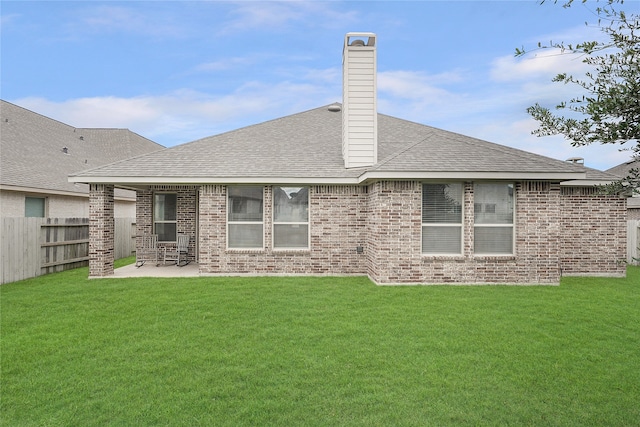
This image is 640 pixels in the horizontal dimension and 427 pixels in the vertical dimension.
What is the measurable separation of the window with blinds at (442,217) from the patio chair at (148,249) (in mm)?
9026

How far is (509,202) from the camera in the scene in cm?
959

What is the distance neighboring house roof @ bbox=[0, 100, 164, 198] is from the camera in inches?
572

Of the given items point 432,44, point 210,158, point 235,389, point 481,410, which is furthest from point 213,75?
point 481,410

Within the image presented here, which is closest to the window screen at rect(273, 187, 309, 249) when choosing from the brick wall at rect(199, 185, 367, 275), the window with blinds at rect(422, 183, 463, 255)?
the brick wall at rect(199, 185, 367, 275)

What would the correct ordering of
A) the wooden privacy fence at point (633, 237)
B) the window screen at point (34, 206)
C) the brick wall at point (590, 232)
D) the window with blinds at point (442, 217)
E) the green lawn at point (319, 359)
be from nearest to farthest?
the green lawn at point (319, 359)
the window with blinds at point (442, 217)
the brick wall at point (590, 232)
the wooden privacy fence at point (633, 237)
the window screen at point (34, 206)

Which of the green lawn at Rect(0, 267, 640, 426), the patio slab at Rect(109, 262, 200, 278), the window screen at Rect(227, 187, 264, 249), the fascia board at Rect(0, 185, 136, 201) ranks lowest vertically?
the green lawn at Rect(0, 267, 640, 426)

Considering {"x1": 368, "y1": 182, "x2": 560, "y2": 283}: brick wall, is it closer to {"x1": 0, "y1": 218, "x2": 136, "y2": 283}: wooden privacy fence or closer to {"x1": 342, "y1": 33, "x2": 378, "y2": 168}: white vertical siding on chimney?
{"x1": 342, "y1": 33, "x2": 378, "y2": 168}: white vertical siding on chimney

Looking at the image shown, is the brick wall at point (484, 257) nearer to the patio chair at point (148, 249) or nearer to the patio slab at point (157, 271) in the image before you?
the patio slab at point (157, 271)

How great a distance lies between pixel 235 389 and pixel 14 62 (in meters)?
14.4

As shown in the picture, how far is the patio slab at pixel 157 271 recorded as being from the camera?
10789mm

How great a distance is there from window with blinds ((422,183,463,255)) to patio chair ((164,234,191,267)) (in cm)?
794

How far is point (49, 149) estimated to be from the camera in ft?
58.7

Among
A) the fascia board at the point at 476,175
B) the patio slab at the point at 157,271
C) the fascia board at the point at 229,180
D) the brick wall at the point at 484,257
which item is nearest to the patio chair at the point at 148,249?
the patio slab at the point at 157,271

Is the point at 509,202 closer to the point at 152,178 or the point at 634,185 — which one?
the point at 634,185
